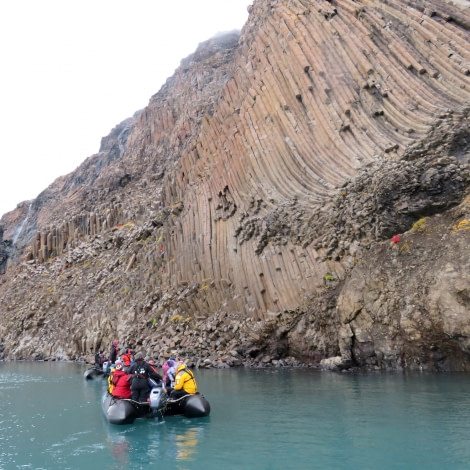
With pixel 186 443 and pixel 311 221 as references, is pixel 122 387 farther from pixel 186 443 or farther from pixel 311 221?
pixel 311 221

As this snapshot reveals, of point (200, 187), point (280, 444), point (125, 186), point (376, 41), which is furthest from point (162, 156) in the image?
point (280, 444)

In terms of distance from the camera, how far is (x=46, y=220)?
3019 inches

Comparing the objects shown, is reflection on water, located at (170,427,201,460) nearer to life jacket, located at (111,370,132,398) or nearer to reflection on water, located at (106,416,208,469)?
reflection on water, located at (106,416,208,469)

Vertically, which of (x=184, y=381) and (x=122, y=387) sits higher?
(x=184, y=381)

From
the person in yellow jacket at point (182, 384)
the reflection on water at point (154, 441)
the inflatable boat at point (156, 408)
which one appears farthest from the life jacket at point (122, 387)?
the person in yellow jacket at point (182, 384)

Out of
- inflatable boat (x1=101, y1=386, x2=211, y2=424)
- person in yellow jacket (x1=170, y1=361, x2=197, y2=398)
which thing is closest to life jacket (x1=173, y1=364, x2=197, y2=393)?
person in yellow jacket (x1=170, y1=361, x2=197, y2=398)

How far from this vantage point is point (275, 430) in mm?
12984

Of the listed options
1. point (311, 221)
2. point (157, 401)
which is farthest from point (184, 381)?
point (311, 221)

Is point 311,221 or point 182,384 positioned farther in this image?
point 311,221

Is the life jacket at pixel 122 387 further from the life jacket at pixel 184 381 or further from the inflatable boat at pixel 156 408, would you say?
the life jacket at pixel 184 381

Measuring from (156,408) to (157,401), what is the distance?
24 centimetres

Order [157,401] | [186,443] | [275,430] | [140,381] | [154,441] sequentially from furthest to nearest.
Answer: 1. [140,381]
2. [157,401]
3. [275,430]
4. [154,441]
5. [186,443]

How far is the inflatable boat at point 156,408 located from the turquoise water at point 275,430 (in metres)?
0.24

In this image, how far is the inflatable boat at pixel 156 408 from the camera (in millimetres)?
14469
